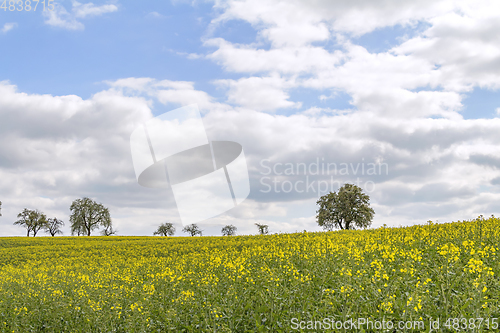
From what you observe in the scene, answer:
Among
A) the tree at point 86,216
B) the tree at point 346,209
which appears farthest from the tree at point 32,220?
the tree at point 346,209

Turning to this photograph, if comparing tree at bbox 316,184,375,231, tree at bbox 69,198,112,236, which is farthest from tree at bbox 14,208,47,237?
tree at bbox 316,184,375,231

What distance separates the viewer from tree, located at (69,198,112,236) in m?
75.0

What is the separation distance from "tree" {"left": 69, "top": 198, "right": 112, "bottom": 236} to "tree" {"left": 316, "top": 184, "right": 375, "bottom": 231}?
170 feet

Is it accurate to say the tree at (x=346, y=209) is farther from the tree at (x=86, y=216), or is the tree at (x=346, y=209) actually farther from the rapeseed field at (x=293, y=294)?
the tree at (x=86, y=216)

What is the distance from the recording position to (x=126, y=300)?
8.47 metres

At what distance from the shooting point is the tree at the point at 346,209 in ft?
143

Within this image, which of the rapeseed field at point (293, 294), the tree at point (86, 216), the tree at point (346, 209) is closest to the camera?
the rapeseed field at point (293, 294)

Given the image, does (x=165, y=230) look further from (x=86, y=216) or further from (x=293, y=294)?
(x=293, y=294)

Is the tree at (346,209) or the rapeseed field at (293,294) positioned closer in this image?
the rapeseed field at (293,294)

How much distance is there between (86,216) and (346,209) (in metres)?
58.4

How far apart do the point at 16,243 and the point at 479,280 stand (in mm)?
41219

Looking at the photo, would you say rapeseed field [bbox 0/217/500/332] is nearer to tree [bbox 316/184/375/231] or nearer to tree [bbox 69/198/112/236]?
tree [bbox 316/184/375/231]

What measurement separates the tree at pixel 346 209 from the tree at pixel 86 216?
170ft

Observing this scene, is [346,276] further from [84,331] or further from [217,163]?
[84,331]
